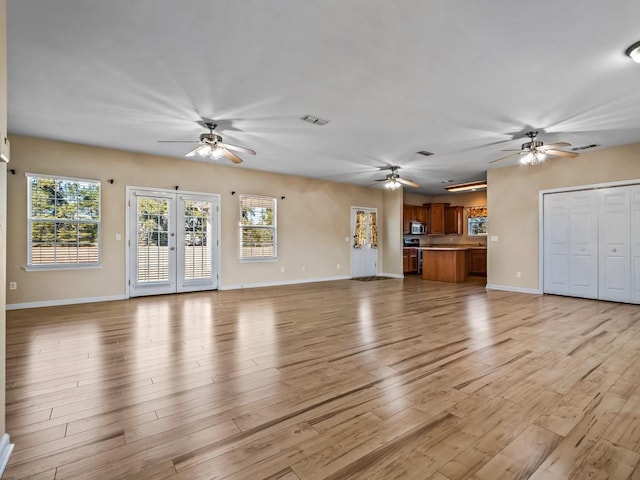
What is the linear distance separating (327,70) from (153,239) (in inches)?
194

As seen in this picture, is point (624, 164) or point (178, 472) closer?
point (178, 472)

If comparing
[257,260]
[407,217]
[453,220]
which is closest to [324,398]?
[257,260]

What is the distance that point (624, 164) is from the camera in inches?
223

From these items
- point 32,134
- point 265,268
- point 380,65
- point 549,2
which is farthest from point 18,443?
point 265,268

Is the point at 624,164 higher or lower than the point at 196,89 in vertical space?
lower

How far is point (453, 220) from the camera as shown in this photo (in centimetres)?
1135

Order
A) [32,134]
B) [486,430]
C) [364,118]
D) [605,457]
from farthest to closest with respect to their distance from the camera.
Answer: [32,134] → [364,118] → [486,430] → [605,457]

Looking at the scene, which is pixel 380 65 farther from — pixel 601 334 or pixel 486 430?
pixel 601 334

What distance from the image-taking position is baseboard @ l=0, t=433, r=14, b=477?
158cm

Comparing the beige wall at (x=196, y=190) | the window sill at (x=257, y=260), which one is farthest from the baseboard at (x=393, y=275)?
the window sill at (x=257, y=260)

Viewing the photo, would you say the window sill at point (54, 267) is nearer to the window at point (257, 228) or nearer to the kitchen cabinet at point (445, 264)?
the window at point (257, 228)

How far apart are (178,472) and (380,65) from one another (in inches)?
134

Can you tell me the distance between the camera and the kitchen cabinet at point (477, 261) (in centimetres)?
1037

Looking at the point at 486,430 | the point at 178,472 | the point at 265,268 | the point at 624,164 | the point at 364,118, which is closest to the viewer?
the point at 178,472
